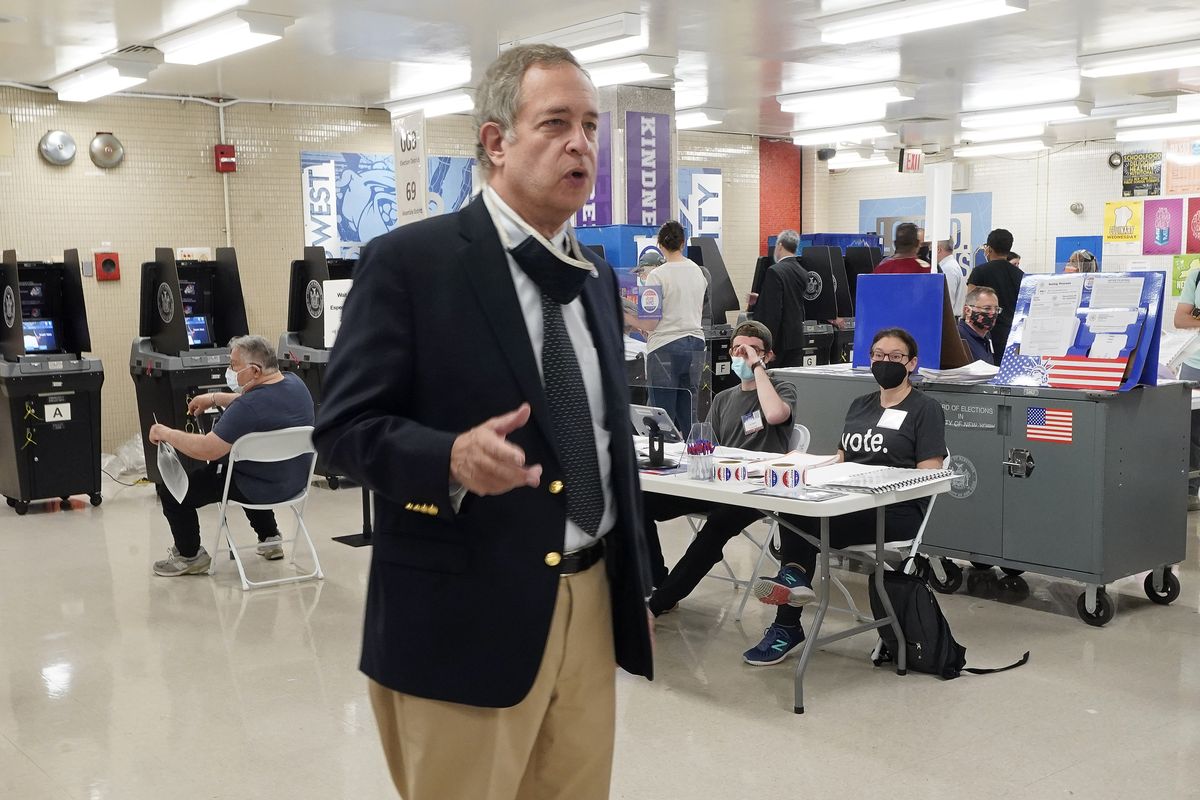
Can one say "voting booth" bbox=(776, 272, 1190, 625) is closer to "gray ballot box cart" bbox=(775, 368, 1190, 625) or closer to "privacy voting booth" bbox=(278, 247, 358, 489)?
"gray ballot box cart" bbox=(775, 368, 1190, 625)

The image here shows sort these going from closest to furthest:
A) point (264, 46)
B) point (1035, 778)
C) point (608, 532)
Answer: point (608, 532), point (1035, 778), point (264, 46)

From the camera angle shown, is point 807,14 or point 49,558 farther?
point 807,14

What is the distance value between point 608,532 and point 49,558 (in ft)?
18.3

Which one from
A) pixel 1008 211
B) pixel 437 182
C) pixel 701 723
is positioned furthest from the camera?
pixel 1008 211

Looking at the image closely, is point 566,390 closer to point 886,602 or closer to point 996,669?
point 886,602

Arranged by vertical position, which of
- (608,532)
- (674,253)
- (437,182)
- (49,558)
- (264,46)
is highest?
(264,46)

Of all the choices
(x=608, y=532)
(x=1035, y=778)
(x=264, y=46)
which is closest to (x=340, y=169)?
(x=264, y=46)

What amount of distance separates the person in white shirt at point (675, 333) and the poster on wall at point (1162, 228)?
28.2 ft

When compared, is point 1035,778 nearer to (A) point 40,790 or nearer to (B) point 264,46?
(A) point 40,790

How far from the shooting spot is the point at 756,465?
14.6ft

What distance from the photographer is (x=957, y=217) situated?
650 inches

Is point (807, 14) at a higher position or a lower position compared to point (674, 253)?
higher

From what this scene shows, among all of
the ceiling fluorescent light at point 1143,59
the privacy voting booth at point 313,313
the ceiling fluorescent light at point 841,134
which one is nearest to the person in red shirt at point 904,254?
the ceiling fluorescent light at point 1143,59

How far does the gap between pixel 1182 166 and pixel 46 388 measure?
13108 millimetres
